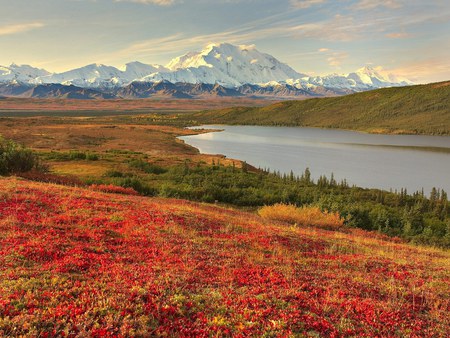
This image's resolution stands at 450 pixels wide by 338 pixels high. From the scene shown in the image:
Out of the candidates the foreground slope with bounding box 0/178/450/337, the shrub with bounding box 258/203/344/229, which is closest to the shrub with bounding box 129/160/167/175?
the shrub with bounding box 258/203/344/229

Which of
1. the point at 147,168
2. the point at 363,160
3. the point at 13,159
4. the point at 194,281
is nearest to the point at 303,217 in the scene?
the point at 194,281

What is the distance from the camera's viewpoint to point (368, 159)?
8300cm

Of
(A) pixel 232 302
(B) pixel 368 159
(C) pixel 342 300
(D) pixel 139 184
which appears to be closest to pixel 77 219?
(A) pixel 232 302

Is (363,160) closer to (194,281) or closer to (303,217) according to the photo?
(303,217)

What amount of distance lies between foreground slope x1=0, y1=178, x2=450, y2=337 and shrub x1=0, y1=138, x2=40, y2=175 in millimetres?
18393

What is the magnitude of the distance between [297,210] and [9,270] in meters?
23.8

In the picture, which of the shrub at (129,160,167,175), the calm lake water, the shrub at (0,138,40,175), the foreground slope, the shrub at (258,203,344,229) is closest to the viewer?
the foreground slope

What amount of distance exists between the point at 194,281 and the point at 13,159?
3243 centimetres

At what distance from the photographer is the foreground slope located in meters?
7.79

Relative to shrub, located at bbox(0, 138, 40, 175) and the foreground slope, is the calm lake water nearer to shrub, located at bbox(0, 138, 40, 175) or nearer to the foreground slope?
shrub, located at bbox(0, 138, 40, 175)

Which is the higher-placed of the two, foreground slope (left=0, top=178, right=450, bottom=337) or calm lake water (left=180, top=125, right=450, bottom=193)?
foreground slope (left=0, top=178, right=450, bottom=337)

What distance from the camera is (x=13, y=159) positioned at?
3497cm

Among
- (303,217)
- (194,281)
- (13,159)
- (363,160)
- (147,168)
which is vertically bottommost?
(363,160)

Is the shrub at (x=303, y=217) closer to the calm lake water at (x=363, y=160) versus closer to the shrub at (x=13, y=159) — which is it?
the shrub at (x=13, y=159)
